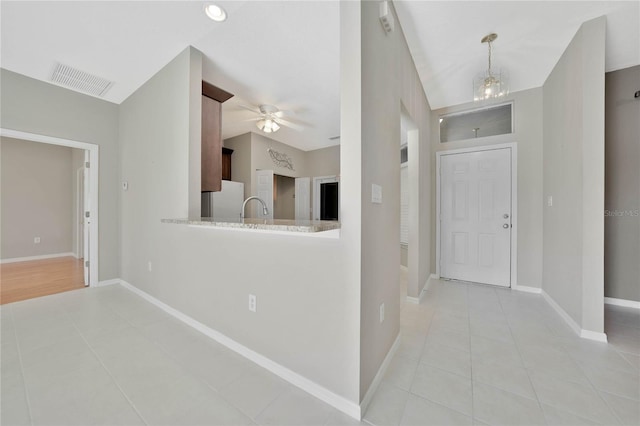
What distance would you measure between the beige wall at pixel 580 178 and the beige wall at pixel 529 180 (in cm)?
43

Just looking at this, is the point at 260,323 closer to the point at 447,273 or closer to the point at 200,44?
the point at 200,44

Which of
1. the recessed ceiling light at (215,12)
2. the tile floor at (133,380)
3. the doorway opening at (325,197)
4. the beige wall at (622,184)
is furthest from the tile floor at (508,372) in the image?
the doorway opening at (325,197)

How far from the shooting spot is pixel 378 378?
4.92ft

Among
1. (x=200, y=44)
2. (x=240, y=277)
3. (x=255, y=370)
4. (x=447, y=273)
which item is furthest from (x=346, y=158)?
(x=447, y=273)

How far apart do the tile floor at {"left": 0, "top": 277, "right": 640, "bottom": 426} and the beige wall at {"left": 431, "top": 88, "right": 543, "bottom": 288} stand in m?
0.83

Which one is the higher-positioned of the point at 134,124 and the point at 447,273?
the point at 134,124

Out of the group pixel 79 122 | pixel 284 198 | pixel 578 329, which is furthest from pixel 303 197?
pixel 578 329

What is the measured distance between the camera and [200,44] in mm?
2316

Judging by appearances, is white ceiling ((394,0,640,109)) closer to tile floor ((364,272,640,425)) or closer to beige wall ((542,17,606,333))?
beige wall ((542,17,606,333))

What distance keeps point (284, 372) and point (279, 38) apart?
105 inches

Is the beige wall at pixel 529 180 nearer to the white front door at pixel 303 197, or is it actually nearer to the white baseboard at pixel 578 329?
the white baseboard at pixel 578 329

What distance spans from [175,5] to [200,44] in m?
0.45

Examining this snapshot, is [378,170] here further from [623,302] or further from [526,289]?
[623,302]

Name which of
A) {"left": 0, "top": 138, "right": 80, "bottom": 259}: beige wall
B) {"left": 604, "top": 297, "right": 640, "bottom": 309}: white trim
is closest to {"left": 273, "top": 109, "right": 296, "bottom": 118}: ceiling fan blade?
{"left": 604, "top": 297, "right": 640, "bottom": 309}: white trim
